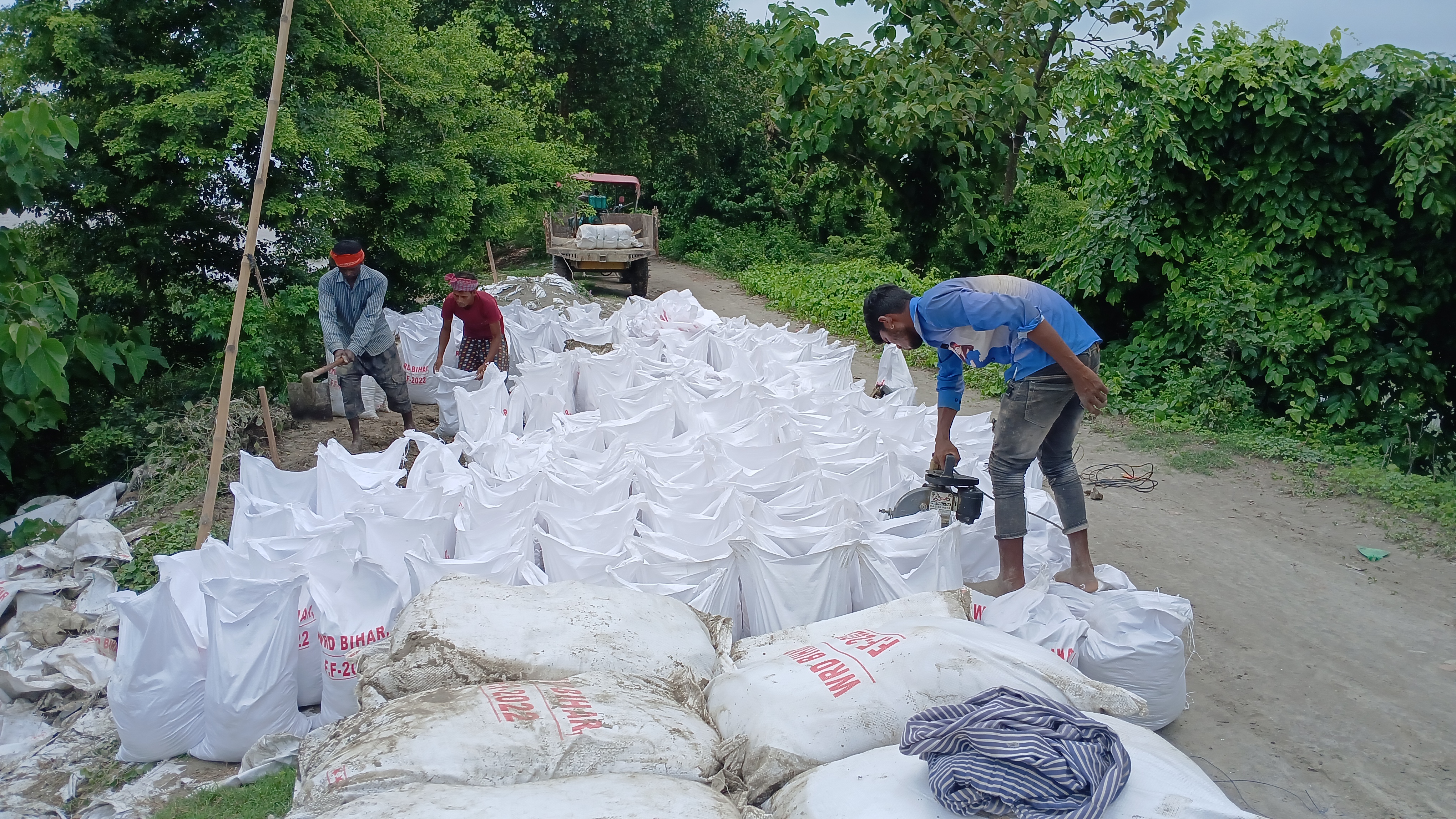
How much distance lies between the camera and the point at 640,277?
1415 centimetres

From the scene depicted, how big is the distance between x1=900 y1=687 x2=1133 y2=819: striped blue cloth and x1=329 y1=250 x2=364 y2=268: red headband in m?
4.54

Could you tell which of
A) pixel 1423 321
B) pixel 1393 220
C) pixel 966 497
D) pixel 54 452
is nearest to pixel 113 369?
pixel 54 452

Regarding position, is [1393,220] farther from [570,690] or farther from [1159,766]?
[570,690]

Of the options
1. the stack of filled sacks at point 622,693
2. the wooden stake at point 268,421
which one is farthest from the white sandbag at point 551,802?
the wooden stake at point 268,421

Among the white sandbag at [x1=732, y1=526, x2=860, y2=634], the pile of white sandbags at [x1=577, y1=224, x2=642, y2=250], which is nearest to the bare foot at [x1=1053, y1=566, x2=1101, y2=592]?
the white sandbag at [x1=732, y1=526, x2=860, y2=634]

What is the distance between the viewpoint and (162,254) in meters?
6.44

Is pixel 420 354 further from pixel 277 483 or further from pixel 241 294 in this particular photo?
pixel 277 483

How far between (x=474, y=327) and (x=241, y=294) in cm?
226

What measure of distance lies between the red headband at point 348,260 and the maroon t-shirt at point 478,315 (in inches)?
27.8

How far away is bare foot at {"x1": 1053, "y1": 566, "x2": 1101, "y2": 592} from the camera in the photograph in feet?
11.0

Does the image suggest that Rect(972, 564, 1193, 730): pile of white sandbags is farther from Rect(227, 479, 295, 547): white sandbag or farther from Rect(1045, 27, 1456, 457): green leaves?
Rect(1045, 27, 1456, 457): green leaves

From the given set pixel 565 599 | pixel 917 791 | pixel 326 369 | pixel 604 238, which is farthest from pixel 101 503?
pixel 604 238

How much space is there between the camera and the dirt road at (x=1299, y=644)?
8.79ft

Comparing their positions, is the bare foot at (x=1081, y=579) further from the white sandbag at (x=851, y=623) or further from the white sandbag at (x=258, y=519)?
the white sandbag at (x=258, y=519)
